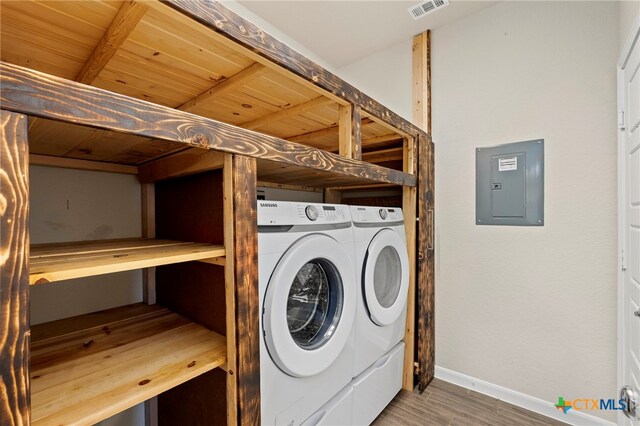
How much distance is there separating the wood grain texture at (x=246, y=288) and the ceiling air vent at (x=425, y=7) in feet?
6.06

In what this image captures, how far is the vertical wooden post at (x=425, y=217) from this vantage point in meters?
1.96

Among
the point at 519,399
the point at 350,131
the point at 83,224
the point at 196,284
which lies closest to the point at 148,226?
the point at 83,224

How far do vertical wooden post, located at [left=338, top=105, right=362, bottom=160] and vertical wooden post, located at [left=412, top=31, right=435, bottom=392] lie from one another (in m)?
0.72

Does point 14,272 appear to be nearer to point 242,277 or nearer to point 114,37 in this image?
point 242,277

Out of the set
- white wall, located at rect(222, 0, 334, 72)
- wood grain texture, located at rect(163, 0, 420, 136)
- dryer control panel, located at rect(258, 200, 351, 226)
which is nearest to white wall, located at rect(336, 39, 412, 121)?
white wall, located at rect(222, 0, 334, 72)

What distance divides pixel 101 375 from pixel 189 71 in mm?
1139

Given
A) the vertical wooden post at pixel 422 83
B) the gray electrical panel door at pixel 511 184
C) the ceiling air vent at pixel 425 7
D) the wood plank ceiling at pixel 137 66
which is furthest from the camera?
the vertical wooden post at pixel 422 83

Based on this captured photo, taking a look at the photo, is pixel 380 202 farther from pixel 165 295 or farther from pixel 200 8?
pixel 200 8

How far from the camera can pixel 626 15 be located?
134 cm

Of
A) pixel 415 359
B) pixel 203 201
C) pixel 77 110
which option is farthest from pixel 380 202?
pixel 77 110

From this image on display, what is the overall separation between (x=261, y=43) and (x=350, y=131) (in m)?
0.59

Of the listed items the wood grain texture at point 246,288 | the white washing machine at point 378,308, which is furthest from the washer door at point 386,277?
the wood grain texture at point 246,288

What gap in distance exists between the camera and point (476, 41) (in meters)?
2.01

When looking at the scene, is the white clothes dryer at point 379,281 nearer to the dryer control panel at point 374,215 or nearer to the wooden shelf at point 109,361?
the dryer control panel at point 374,215
